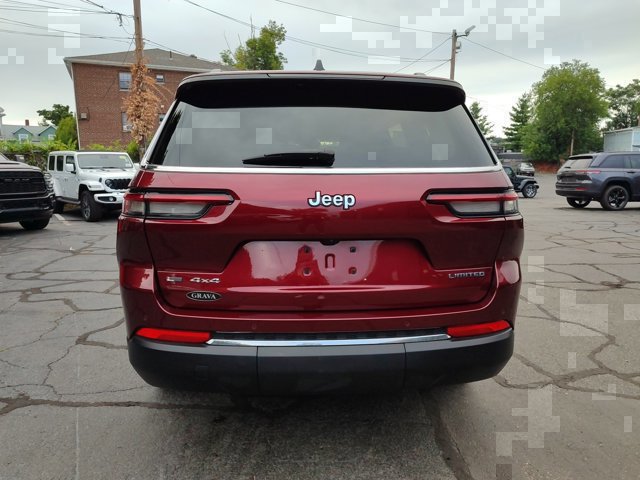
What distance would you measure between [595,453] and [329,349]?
5.02ft

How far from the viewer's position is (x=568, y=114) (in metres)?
51.5

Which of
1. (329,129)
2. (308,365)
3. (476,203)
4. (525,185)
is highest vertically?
(329,129)

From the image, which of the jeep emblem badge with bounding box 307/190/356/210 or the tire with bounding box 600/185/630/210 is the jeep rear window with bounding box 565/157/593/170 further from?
the jeep emblem badge with bounding box 307/190/356/210

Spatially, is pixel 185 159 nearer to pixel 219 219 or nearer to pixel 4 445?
pixel 219 219

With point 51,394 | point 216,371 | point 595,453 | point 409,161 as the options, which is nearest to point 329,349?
point 216,371

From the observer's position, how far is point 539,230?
10.1 meters

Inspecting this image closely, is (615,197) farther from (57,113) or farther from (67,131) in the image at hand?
(57,113)

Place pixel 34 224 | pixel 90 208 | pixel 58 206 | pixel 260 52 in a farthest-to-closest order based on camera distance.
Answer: pixel 260 52 → pixel 58 206 → pixel 90 208 → pixel 34 224

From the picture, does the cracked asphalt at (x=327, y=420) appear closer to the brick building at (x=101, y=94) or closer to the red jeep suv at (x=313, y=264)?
the red jeep suv at (x=313, y=264)

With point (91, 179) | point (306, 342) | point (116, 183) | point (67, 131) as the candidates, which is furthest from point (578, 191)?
point (67, 131)

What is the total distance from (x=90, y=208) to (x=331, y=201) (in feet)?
38.0

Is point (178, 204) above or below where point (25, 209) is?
above

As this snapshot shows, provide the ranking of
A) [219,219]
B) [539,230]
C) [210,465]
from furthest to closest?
1. [539,230]
2. [210,465]
3. [219,219]

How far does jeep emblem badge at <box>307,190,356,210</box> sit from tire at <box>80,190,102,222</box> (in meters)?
11.4
